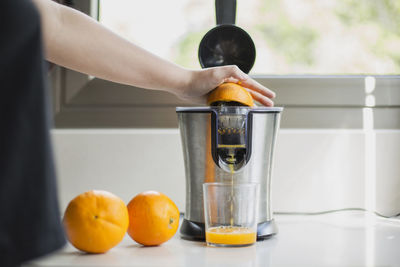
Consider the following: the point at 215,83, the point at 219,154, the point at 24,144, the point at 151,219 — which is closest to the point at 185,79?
the point at 215,83

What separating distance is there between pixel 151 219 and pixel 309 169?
54cm

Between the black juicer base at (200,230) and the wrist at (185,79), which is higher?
the wrist at (185,79)

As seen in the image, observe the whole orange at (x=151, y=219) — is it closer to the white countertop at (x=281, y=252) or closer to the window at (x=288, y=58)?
the white countertop at (x=281, y=252)

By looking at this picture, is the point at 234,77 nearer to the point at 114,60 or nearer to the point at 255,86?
the point at 255,86

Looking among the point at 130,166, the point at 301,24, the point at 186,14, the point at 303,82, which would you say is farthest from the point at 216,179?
the point at 301,24

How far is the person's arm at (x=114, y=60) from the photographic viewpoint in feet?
3.08

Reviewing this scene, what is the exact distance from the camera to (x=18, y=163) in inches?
16.7

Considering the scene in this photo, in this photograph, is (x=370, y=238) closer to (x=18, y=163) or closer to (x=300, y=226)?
(x=300, y=226)

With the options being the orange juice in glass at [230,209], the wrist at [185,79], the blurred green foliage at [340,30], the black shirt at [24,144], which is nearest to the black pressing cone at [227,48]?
the wrist at [185,79]

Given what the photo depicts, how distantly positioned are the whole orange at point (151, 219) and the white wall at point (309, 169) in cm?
41

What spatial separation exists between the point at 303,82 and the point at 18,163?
105 cm

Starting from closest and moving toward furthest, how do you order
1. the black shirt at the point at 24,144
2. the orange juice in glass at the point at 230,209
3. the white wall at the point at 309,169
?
the black shirt at the point at 24,144, the orange juice in glass at the point at 230,209, the white wall at the point at 309,169

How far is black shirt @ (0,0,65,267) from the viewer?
0.41 metres

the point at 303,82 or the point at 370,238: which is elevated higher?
the point at 303,82
